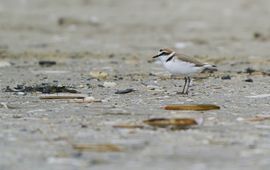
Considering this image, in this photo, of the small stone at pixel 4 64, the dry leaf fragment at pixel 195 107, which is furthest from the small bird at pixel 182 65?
the small stone at pixel 4 64

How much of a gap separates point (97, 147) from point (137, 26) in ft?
38.6

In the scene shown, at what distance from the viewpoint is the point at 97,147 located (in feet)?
17.4

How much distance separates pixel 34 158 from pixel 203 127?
148 centimetres

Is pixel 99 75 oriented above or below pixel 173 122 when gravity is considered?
above

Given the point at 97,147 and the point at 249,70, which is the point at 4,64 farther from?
the point at 97,147

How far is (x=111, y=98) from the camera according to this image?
7824 mm

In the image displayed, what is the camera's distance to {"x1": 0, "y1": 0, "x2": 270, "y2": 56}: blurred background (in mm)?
14172

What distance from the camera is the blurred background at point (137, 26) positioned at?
14.2 meters

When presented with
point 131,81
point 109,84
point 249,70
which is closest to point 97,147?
point 109,84

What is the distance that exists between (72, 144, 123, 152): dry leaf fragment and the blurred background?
7718 millimetres

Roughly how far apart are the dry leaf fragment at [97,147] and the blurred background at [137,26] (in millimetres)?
7718

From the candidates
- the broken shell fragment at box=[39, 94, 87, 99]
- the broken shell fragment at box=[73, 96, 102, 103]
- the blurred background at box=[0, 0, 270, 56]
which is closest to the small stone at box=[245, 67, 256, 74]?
the blurred background at box=[0, 0, 270, 56]

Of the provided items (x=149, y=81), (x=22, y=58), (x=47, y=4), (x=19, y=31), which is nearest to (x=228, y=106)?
(x=149, y=81)

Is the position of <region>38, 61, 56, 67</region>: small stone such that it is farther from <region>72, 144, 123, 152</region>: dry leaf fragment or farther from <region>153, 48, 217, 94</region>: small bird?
<region>72, 144, 123, 152</region>: dry leaf fragment
